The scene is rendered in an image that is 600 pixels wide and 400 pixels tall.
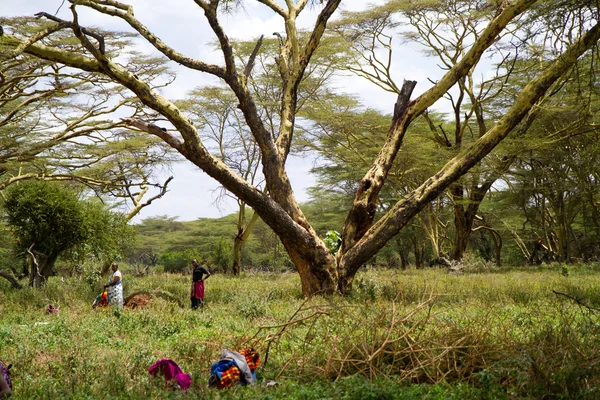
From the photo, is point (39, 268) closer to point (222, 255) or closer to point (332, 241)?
point (332, 241)

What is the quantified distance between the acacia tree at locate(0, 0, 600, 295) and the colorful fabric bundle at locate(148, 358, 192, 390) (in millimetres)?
5436

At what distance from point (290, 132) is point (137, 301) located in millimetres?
4456

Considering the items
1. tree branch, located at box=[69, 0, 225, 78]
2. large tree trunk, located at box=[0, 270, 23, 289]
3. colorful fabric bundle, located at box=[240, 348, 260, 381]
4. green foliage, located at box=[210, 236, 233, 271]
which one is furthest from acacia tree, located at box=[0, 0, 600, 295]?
green foliage, located at box=[210, 236, 233, 271]

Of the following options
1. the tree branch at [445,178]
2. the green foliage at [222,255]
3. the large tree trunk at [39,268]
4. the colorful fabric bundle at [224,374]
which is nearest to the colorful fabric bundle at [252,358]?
the colorful fabric bundle at [224,374]

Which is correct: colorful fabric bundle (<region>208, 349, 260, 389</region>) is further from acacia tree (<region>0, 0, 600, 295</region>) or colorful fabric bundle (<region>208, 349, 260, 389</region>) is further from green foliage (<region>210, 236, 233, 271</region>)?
green foliage (<region>210, 236, 233, 271</region>)

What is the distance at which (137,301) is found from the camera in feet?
35.0

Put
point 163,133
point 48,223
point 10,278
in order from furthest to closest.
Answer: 1. point 48,223
2. point 10,278
3. point 163,133

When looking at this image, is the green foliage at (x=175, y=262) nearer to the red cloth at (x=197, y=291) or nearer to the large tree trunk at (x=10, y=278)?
the large tree trunk at (x=10, y=278)

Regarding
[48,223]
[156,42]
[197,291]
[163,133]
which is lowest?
[197,291]

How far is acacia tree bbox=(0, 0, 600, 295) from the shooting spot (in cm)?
1002

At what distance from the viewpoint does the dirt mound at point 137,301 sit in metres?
10.5

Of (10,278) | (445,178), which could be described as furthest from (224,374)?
(10,278)

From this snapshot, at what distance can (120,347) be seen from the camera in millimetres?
6633

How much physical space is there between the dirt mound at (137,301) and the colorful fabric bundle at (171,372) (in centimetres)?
551
